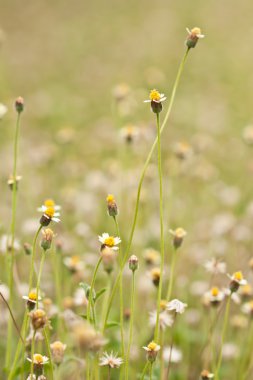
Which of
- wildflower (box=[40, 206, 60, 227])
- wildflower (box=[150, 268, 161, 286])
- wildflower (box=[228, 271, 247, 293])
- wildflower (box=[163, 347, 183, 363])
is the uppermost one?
wildflower (box=[40, 206, 60, 227])

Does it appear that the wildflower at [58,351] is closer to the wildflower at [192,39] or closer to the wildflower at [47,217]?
A: the wildflower at [47,217]

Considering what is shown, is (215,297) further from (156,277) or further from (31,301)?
(31,301)

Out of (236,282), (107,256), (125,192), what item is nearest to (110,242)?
(107,256)

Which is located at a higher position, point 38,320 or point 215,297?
point 215,297

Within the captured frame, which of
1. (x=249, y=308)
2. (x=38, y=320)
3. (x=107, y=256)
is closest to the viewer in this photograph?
(x=38, y=320)

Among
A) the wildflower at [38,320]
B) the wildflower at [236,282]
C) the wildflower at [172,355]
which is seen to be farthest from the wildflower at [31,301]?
the wildflower at [172,355]

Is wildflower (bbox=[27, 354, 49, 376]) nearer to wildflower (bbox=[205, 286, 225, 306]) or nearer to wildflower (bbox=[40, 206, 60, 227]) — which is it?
wildflower (bbox=[40, 206, 60, 227])

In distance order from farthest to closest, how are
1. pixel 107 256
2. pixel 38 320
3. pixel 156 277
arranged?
1. pixel 156 277
2. pixel 107 256
3. pixel 38 320

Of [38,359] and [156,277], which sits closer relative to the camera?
[38,359]

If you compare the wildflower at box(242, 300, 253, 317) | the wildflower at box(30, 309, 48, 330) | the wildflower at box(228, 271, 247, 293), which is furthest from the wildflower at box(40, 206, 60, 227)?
the wildflower at box(242, 300, 253, 317)
